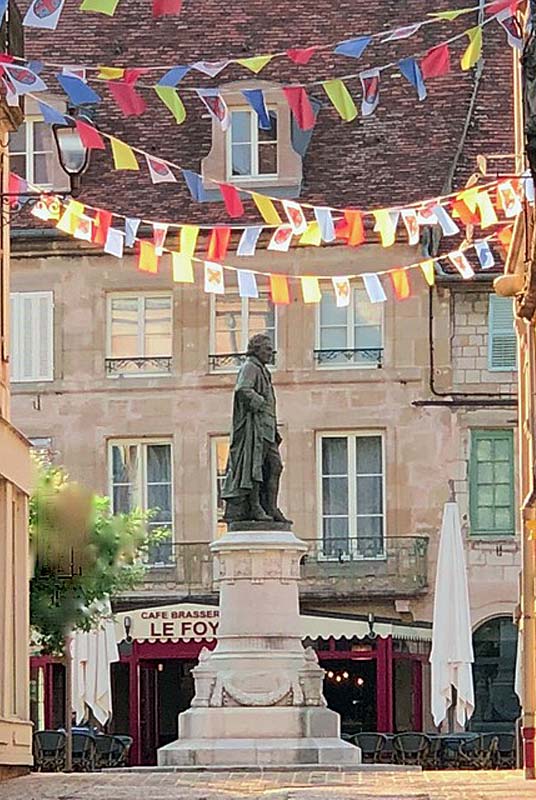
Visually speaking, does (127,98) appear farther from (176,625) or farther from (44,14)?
(176,625)

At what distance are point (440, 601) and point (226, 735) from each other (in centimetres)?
696

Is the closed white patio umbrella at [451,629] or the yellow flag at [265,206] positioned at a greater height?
the yellow flag at [265,206]

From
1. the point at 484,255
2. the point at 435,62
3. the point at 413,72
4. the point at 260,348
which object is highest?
the point at 435,62

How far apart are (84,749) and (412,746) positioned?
4.20 meters

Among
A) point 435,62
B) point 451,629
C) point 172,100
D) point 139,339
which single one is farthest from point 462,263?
point 139,339

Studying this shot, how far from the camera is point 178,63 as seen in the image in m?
40.0

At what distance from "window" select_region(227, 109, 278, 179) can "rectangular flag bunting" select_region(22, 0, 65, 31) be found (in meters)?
21.4

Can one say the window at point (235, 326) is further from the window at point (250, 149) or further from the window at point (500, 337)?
the window at point (500, 337)

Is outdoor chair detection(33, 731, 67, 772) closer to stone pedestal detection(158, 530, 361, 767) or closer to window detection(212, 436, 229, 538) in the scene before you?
stone pedestal detection(158, 530, 361, 767)

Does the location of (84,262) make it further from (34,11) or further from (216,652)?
(34,11)

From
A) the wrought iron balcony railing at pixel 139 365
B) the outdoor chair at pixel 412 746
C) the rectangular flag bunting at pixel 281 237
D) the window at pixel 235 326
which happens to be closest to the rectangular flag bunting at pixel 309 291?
the rectangular flag bunting at pixel 281 237

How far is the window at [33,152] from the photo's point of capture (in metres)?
38.1

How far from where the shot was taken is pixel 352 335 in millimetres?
37562

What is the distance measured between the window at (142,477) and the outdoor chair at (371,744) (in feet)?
21.4
